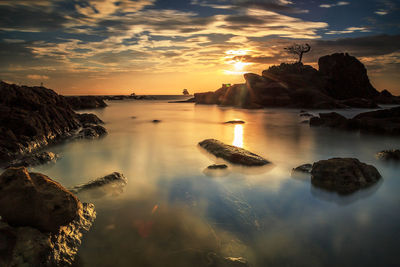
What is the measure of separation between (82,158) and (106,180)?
412cm

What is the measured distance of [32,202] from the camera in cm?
387

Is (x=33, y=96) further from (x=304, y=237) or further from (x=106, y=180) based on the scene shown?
(x=304, y=237)

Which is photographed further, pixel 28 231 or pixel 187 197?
pixel 187 197

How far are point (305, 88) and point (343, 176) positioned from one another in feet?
163

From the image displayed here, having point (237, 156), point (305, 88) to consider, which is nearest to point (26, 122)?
point (237, 156)

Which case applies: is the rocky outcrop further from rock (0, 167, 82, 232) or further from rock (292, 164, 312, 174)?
rock (292, 164, 312, 174)

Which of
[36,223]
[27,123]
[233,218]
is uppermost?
[27,123]

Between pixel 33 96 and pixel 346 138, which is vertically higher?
pixel 33 96

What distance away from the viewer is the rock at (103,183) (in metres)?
6.33

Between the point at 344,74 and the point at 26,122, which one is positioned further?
the point at 344,74

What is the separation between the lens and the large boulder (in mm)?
65312

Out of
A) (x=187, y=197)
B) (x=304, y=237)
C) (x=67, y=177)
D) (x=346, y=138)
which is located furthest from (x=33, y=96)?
(x=346, y=138)

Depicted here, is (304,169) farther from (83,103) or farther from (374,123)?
(83,103)

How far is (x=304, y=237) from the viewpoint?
14.5ft
